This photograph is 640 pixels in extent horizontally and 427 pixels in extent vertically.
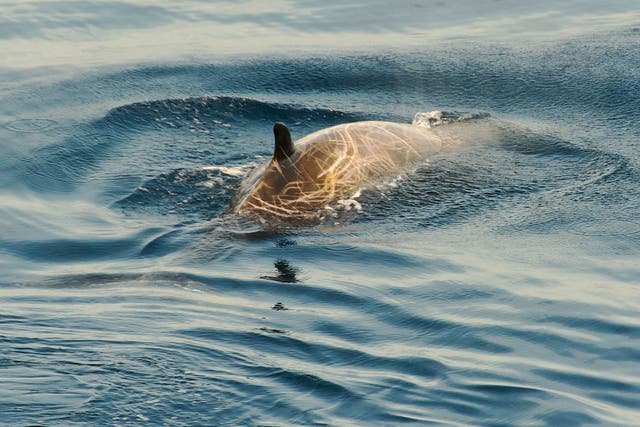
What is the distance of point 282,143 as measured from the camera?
1008 centimetres

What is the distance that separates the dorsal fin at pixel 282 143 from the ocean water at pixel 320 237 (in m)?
0.73

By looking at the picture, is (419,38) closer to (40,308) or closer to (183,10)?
(183,10)

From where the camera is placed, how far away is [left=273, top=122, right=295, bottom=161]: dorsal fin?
9.92 metres

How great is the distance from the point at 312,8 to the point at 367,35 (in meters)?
2.42

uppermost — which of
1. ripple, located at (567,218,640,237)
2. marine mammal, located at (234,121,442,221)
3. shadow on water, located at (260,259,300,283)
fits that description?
marine mammal, located at (234,121,442,221)

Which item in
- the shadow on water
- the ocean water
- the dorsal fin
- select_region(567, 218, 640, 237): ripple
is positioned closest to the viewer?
the ocean water

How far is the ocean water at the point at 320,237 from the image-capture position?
6.63 metres

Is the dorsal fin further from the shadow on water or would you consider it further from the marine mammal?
the shadow on water

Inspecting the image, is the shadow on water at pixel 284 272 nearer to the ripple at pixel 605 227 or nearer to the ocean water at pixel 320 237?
the ocean water at pixel 320 237

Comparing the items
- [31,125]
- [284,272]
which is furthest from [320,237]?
[31,125]

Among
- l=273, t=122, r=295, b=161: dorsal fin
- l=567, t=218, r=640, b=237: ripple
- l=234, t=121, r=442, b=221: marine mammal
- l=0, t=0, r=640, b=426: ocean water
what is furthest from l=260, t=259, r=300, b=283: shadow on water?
l=567, t=218, r=640, b=237: ripple

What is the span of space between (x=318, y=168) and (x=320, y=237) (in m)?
0.88

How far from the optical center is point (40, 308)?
781 centimetres

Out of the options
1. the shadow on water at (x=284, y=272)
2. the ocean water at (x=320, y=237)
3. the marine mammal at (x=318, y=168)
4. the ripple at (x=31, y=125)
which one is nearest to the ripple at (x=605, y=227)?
the ocean water at (x=320, y=237)
